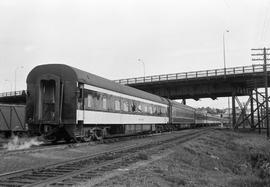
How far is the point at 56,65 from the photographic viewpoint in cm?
1712

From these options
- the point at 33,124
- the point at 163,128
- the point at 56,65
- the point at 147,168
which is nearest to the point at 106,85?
the point at 56,65

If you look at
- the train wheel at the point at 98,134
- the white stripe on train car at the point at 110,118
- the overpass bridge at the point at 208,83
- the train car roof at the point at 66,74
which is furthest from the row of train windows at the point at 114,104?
the overpass bridge at the point at 208,83

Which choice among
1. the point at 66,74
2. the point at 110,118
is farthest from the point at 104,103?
the point at 66,74

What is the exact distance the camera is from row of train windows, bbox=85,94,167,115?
17.7 metres

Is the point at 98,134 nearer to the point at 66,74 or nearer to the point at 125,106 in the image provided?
the point at 125,106

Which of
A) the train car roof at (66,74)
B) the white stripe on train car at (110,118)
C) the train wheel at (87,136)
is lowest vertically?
the train wheel at (87,136)

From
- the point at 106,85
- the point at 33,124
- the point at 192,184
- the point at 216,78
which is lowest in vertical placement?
the point at 192,184

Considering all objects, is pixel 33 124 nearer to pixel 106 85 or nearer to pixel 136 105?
pixel 106 85

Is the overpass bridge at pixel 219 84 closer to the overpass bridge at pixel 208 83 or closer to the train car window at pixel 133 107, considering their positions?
the overpass bridge at pixel 208 83

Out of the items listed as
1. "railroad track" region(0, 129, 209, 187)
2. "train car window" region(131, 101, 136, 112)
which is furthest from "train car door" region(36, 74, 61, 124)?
"train car window" region(131, 101, 136, 112)

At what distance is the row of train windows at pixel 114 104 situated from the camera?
58.2 feet

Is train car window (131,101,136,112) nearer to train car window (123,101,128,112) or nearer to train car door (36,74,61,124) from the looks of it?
train car window (123,101,128,112)

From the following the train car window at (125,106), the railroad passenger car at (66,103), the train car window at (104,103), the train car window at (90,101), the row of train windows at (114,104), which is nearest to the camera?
the railroad passenger car at (66,103)

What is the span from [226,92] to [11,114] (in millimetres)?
34863
